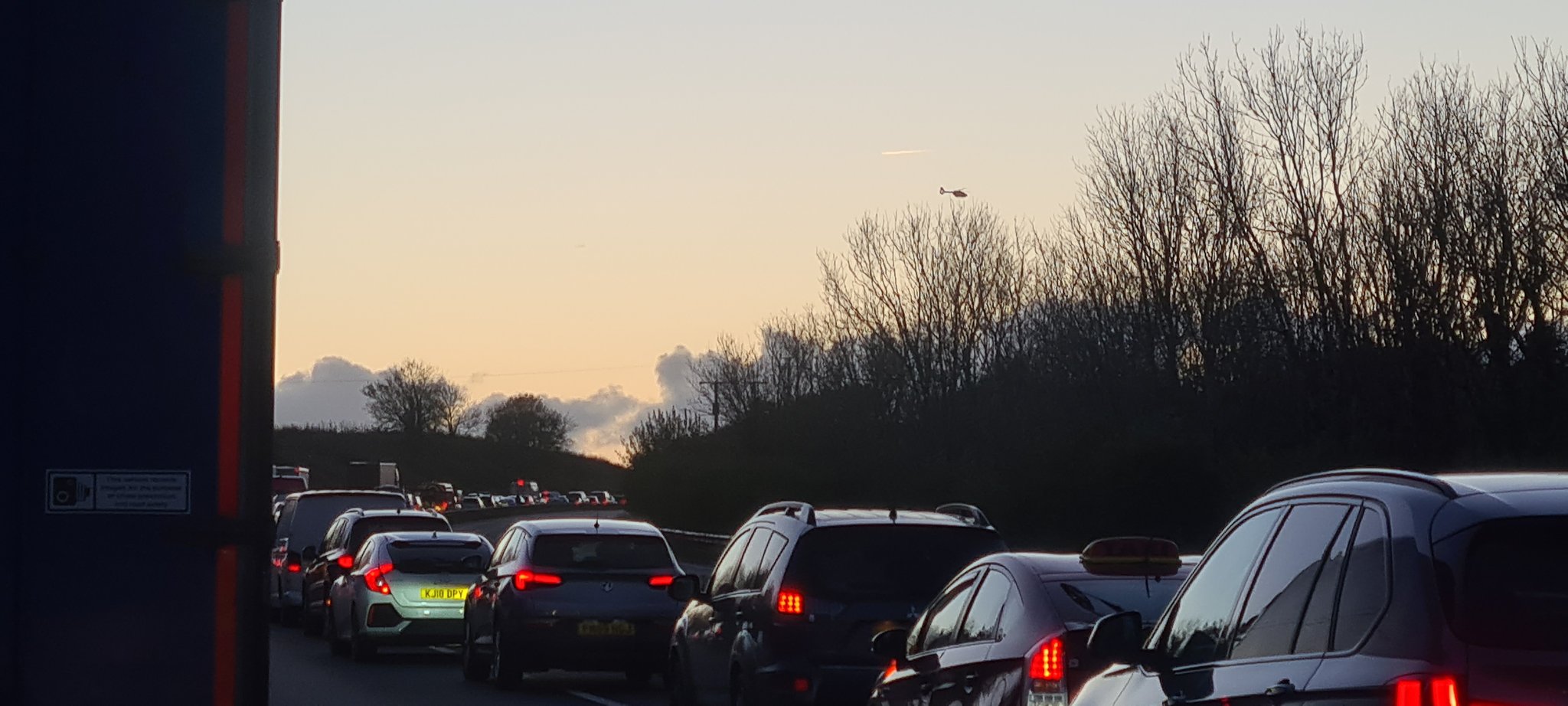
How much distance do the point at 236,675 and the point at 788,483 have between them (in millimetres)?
50963

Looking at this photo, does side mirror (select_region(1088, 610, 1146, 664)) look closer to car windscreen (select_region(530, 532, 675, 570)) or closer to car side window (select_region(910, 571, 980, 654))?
car side window (select_region(910, 571, 980, 654))

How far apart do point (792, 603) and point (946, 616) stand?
224 centimetres

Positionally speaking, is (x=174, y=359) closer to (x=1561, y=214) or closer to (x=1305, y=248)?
(x=1561, y=214)

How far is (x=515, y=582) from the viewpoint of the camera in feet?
60.6

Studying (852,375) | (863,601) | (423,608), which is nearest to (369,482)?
(852,375)

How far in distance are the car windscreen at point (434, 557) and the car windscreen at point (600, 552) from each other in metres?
3.82

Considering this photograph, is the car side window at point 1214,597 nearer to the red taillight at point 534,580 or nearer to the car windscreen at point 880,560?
the car windscreen at point 880,560

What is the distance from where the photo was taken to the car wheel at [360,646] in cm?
2250

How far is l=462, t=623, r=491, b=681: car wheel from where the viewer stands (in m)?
19.8

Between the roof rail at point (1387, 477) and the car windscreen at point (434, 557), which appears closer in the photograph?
the roof rail at point (1387, 477)

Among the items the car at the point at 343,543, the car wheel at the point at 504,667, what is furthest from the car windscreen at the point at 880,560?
the car at the point at 343,543

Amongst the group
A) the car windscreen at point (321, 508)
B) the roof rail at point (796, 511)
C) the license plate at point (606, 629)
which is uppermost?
the car windscreen at point (321, 508)

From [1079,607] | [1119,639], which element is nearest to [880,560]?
[1079,607]

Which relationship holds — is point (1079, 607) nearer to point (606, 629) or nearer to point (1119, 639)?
point (1119, 639)
